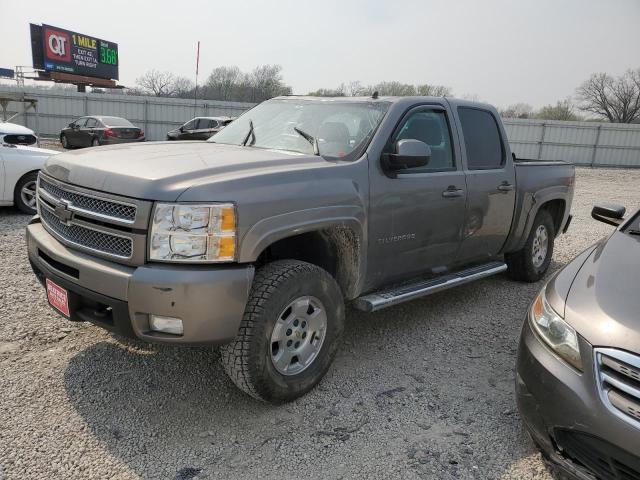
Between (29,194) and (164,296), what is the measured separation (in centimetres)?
642

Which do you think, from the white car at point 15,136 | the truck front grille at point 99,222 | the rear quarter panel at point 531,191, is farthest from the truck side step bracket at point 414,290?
the white car at point 15,136

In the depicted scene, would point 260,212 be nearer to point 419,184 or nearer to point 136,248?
point 136,248

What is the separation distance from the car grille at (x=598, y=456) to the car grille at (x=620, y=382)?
A: 142 mm

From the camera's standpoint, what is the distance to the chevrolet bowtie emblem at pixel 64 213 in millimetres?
2922

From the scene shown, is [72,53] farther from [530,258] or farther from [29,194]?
[530,258]

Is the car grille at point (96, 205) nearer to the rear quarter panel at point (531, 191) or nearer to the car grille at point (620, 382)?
the car grille at point (620, 382)

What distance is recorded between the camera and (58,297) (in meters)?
2.95

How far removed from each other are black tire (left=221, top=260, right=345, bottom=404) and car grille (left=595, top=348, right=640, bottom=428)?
1.50 metres

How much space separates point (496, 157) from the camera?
476 cm

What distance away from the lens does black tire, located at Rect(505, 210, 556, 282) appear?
5.52 m

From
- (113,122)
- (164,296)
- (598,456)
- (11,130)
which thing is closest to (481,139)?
(598,456)

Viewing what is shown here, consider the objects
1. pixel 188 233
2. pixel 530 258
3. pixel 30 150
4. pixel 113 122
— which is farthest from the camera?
pixel 113 122

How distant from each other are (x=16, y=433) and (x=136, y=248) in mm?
1183

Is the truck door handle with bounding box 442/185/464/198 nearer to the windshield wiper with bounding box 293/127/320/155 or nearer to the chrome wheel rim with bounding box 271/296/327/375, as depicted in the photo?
the windshield wiper with bounding box 293/127/320/155
